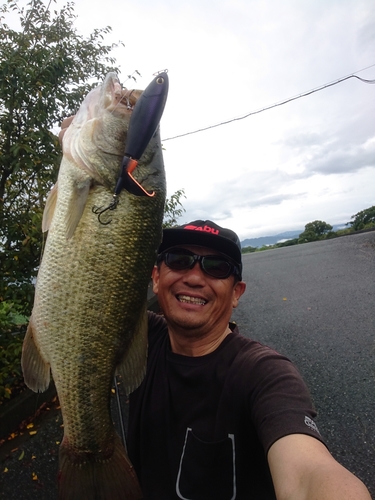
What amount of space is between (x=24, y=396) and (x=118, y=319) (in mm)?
3302

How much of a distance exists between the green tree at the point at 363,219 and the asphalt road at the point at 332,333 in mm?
10152

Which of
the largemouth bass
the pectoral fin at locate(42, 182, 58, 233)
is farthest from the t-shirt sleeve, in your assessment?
the pectoral fin at locate(42, 182, 58, 233)

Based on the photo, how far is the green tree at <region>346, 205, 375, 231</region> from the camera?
72.7 ft

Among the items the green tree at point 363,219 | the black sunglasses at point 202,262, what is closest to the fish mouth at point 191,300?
the black sunglasses at point 202,262

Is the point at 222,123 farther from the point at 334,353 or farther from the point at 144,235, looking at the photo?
the point at 144,235

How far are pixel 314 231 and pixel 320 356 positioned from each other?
68.7 ft

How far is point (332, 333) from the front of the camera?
6.40m

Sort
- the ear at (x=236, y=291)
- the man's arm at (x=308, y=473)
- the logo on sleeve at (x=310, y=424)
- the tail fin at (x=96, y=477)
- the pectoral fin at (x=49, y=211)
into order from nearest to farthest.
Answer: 1. the man's arm at (x=308, y=473)
2. the logo on sleeve at (x=310, y=424)
3. the tail fin at (x=96, y=477)
4. the pectoral fin at (x=49, y=211)
5. the ear at (x=236, y=291)

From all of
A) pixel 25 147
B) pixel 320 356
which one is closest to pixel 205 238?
pixel 25 147

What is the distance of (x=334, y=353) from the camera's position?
219 inches

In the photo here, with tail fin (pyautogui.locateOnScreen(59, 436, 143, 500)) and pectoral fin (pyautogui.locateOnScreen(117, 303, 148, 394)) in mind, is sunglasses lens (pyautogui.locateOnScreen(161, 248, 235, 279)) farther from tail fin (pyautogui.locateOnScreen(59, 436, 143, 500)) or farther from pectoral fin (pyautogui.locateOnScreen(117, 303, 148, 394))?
tail fin (pyautogui.locateOnScreen(59, 436, 143, 500))

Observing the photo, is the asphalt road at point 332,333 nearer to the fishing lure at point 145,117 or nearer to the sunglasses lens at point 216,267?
the sunglasses lens at point 216,267

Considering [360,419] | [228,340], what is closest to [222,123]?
[360,419]

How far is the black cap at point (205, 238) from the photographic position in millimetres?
2107
